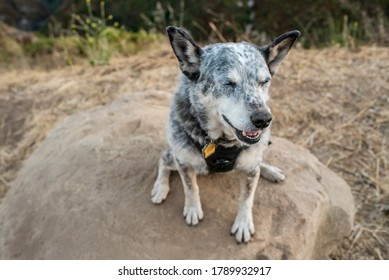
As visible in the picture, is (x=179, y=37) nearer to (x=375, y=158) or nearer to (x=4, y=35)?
(x=375, y=158)

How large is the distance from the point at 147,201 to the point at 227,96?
1306 millimetres

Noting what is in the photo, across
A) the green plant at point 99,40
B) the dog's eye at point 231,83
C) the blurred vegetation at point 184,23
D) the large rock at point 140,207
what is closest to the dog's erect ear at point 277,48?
the dog's eye at point 231,83

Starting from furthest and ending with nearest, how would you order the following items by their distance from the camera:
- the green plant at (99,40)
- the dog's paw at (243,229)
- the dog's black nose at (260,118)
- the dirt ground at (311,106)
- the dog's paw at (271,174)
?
the green plant at (99,40) < the dirt ground at (311,106) < the dog's paw at (271,174) < the dog's paw at (243,229) < the dog's black nose at (260,118)

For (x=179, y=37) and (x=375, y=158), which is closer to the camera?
(x=179, y=37)

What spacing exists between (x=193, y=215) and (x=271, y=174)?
2.91 feet

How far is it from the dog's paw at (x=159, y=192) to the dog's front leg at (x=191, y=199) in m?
0.25

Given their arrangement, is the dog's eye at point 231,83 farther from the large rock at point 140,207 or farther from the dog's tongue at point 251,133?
the large rock at point 140,207

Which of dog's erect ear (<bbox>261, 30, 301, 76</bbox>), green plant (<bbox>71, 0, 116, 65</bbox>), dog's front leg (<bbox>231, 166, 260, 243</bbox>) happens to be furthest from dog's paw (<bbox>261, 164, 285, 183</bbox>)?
green plant (<bbox>71, 0, 116, 65</bbox>)

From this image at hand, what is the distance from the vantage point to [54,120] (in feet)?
21.9

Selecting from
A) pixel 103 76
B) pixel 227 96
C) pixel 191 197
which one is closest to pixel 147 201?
pixel 191 197

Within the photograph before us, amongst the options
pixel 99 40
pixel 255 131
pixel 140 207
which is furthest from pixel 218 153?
pixel 99 40

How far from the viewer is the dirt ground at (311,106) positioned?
5027mm

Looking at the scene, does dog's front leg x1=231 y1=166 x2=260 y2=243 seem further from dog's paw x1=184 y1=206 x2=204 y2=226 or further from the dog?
dog's paw x1=184 y1=206 x2=204 y2=226

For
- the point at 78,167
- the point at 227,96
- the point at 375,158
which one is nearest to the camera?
the point at 227,96
